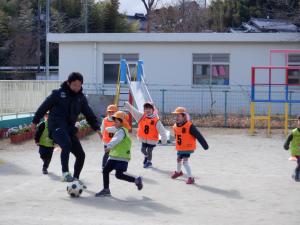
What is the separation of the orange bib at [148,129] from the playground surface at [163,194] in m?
0.69

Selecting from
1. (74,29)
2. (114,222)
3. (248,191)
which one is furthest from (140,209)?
(74,29)

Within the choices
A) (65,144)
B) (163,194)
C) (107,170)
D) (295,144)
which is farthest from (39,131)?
(295,144)

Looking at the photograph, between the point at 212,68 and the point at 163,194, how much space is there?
1752 centimetres

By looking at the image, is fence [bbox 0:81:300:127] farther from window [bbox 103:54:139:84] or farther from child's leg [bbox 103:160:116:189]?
child's leg [bbox 103:160:116:189]

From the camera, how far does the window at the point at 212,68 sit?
2725 cm

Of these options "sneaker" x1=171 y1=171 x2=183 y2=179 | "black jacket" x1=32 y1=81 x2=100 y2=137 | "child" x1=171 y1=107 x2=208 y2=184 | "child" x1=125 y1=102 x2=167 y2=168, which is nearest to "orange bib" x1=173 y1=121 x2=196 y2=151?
"child" x1=171 y1=107 x2=208 y2=184

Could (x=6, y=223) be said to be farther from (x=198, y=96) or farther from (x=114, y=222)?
(x=198, y=96)

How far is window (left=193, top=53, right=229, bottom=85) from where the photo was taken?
27.2m

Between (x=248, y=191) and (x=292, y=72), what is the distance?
648 inches

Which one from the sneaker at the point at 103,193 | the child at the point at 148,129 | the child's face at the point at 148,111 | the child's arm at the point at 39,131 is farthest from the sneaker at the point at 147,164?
the sneaker at the point at 103,193

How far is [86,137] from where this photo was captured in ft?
65.5

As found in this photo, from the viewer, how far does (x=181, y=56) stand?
27.5m

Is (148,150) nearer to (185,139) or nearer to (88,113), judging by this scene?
(185,139)

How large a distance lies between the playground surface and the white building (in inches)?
447
